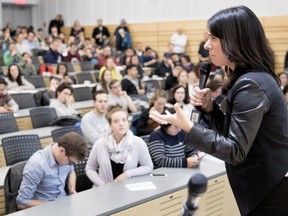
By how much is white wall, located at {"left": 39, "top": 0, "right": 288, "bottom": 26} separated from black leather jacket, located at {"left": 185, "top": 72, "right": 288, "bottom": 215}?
11187 millimetres

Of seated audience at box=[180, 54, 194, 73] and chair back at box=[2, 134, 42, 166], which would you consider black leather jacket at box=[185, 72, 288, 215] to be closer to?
chair back at box=[2, 134, 42, 166]

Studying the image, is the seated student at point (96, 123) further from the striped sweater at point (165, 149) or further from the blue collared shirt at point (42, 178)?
the blue collared shirt at point (42, 178)

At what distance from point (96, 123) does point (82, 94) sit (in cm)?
287

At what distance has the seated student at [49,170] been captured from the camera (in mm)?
3203

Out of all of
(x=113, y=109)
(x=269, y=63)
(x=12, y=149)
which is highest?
(x=269, y=63)

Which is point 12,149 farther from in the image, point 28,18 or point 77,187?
point 28,18

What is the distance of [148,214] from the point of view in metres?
3.02

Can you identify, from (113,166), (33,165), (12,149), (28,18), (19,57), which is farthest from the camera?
(28,18)

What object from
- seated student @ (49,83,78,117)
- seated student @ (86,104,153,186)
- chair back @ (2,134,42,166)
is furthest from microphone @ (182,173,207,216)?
seated student @ (49,83,78,117)

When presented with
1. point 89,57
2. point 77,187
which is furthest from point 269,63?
point 89,57

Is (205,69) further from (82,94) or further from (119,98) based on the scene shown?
(82,94)

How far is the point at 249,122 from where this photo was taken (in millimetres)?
1398

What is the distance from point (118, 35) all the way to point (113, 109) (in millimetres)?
11144

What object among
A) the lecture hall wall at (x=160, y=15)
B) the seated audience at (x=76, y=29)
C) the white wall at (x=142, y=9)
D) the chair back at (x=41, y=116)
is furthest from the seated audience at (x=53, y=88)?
the seated audience at (x=76, y=29)
